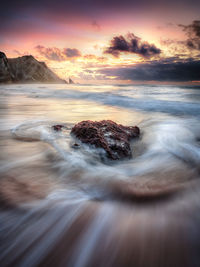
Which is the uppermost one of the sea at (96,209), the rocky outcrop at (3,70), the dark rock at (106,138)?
the rocky outcrop at (3,70)

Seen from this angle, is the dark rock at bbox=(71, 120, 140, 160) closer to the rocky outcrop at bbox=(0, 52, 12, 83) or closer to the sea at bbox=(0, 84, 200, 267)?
the sea at bbox=(0, 84, 200, 267)

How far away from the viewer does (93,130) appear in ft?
8.63

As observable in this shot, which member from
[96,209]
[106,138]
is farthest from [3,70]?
[96,209]

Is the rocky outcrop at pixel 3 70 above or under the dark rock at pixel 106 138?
above

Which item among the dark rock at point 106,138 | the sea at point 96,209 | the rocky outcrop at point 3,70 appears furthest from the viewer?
the rocky outcrop at point 3,70

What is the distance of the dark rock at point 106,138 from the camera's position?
7.82ft

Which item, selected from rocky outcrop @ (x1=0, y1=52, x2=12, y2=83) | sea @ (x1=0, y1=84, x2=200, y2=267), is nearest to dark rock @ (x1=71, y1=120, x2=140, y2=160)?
sea @ (x1=0, y1=84, x2=200, y2=267)

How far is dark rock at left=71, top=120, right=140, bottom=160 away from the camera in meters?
2.38

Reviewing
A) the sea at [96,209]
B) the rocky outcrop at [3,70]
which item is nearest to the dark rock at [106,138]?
the sea at [96,209]

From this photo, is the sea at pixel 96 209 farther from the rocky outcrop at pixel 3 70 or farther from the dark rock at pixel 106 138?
the rocky outcrop at pixel 3 70

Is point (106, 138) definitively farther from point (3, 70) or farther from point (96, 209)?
point (3, 70)

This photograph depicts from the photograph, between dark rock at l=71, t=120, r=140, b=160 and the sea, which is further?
dark rock at l=71, t=120, r=140, b=160

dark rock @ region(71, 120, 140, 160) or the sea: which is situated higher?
dark rock @ region(71, 120, 140, 160)

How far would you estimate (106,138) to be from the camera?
2533 mm
